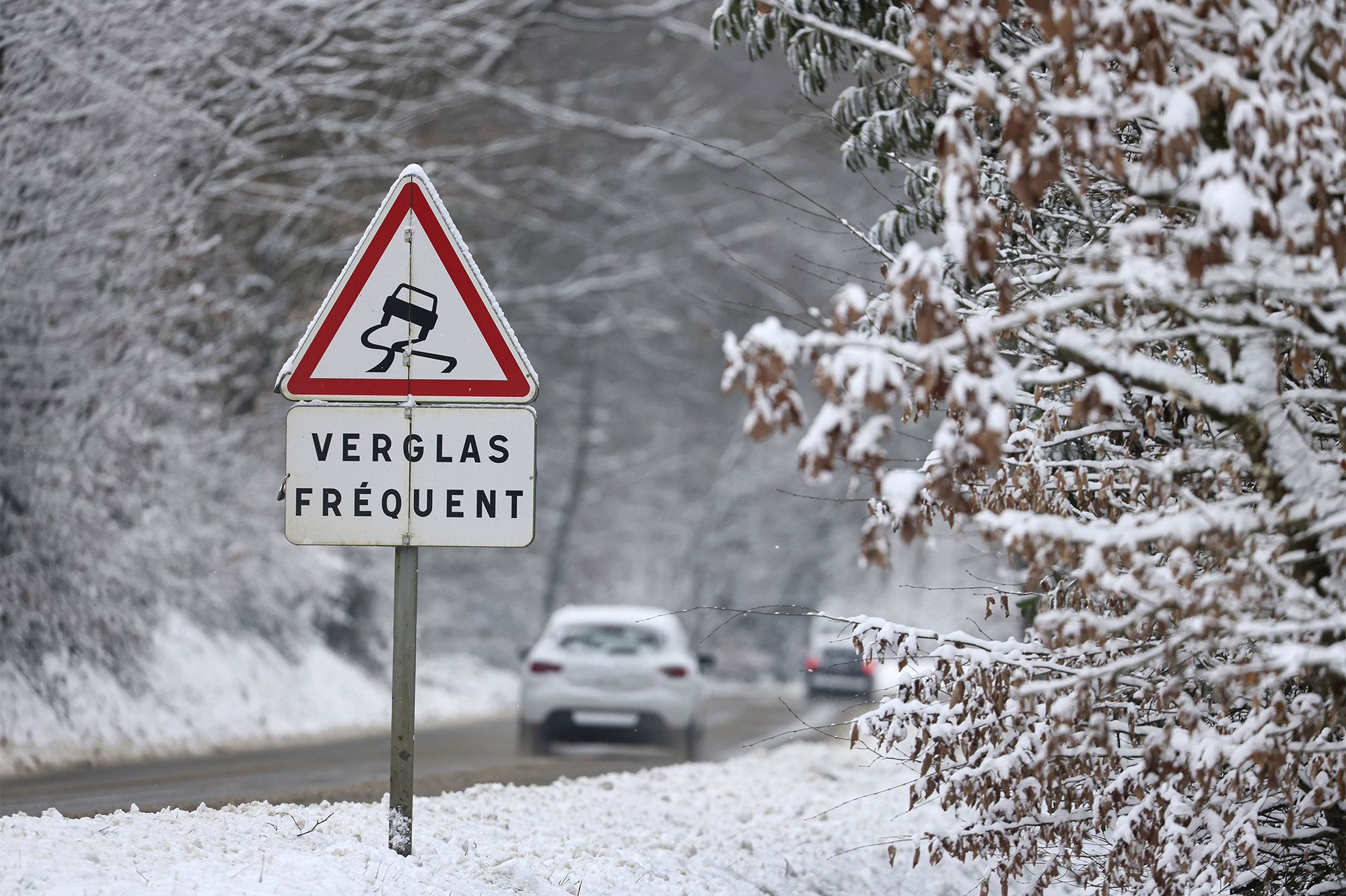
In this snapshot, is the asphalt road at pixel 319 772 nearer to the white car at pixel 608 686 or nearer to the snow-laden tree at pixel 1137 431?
the white car at pixel 608 686

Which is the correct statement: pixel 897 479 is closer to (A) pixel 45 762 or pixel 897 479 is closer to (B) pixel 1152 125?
(B) pixel 1152 125

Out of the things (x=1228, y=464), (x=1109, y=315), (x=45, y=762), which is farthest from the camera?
(x=45, y=762)

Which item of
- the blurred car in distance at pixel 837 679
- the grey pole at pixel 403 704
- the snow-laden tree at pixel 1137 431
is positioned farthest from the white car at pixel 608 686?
the blurred car in distance at pixel 837 679

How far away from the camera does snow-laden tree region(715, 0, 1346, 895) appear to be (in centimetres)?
314

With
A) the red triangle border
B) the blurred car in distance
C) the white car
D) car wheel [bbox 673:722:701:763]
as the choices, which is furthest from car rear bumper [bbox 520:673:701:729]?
the blurred car in distance

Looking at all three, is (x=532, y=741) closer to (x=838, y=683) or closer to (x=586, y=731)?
(x=586, y=731)

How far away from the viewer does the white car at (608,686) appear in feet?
45.2

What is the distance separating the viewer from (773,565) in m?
49.9

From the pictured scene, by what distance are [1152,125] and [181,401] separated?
13.7 metres

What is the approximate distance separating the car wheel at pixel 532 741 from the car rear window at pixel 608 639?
82 centimetres

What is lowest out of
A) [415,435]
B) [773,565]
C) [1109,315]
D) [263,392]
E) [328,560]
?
[773,565]

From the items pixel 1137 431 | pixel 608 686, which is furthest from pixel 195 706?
pixel 1137 431

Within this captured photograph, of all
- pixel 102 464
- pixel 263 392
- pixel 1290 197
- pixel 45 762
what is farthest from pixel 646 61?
pixel 1290 197

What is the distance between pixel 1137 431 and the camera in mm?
4703
